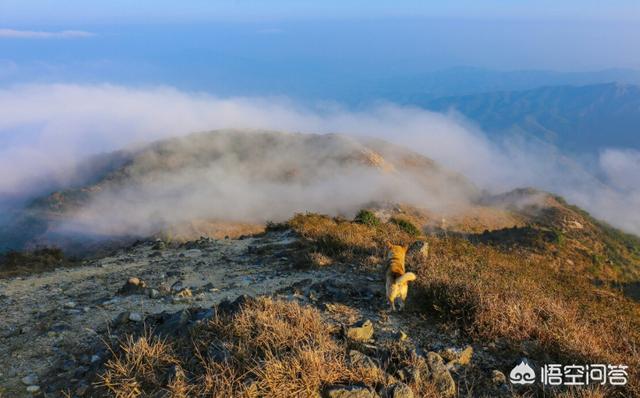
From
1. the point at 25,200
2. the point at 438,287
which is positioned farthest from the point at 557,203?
the point at 25,200

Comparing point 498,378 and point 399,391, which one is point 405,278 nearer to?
point 498,378

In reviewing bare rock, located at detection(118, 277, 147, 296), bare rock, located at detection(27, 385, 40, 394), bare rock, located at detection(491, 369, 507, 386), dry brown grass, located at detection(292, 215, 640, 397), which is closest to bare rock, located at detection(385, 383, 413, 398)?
bare rock, located at detection(491, 369, 507, 386)

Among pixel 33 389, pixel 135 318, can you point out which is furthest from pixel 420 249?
pixel 33 389

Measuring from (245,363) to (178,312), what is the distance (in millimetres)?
2258

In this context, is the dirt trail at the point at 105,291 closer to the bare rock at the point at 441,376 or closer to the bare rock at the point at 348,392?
the bare rock at the point at 348,392

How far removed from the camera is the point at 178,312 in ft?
20.8

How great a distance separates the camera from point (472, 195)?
75500 millimetres

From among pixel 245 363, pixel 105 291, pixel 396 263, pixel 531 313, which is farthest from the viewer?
pixel 105 291

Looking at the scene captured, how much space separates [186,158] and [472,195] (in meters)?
48.6

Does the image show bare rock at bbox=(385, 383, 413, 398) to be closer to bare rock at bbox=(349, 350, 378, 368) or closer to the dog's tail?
bare rock at bbox=(349, 350, 378, 368)

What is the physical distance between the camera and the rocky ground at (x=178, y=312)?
17.0 feet

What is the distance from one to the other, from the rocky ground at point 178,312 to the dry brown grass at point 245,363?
0.34 metres

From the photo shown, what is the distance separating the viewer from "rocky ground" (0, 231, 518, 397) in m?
5.18

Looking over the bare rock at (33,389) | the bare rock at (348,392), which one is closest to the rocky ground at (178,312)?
the bare rock at (33,389)
